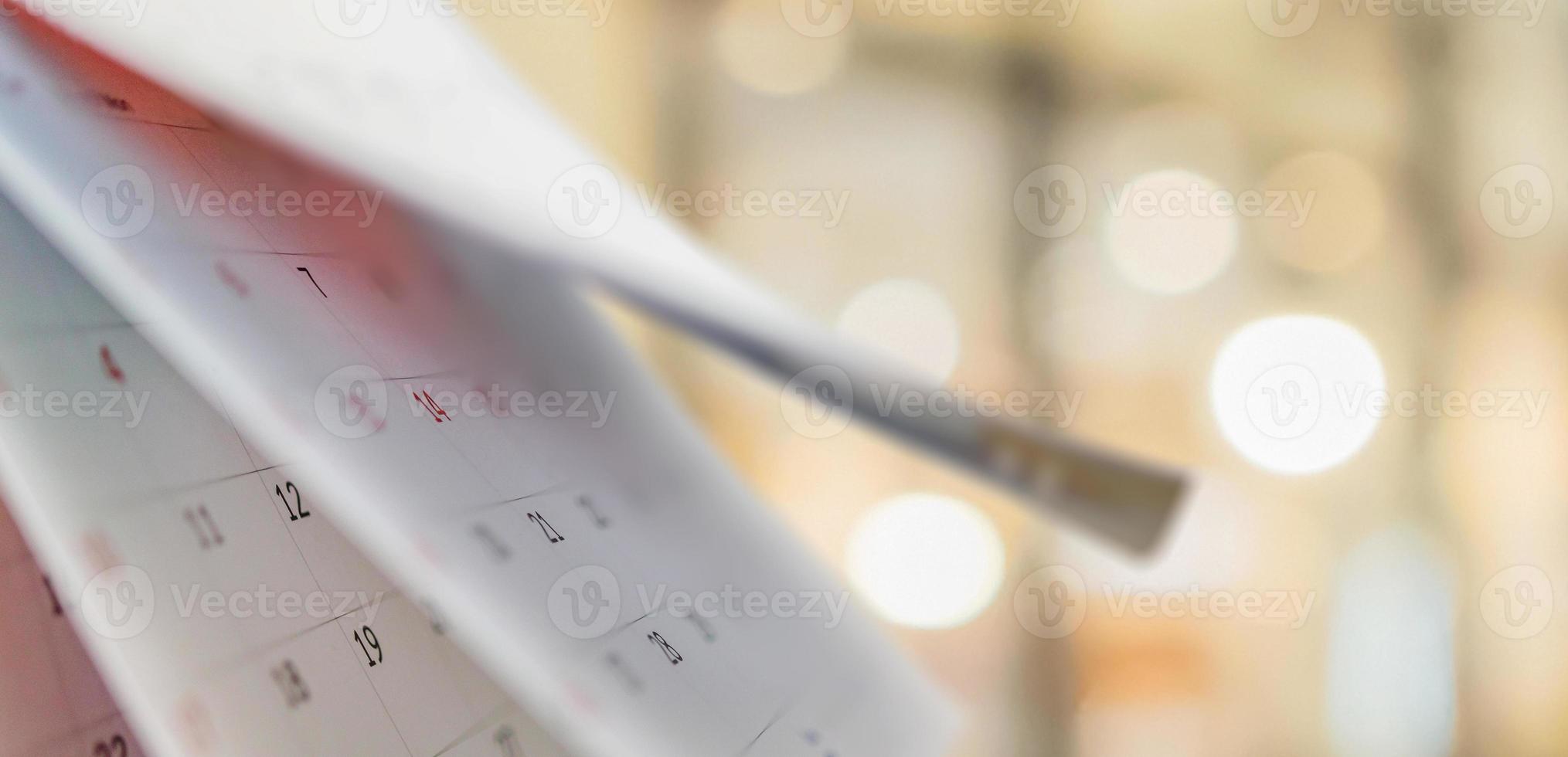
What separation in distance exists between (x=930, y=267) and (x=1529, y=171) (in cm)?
74

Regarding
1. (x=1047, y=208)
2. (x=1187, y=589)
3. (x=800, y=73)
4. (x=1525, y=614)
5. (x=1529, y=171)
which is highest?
(x=800, y=73)

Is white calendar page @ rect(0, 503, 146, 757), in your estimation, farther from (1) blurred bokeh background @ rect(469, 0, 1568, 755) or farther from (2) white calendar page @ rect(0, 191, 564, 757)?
(1) blurred bokeh background @ rect(469, 0, 1568, 755)

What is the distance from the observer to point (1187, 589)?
854mm

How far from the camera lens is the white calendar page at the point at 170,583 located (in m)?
0.11

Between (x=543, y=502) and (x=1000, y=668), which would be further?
(x=1000, y=668)

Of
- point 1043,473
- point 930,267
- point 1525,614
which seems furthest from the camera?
point 1525,614

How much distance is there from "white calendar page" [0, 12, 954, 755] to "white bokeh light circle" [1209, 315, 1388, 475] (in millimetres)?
814

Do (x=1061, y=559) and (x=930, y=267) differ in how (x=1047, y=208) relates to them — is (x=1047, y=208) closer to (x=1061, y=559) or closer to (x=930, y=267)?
(x=930, y=267)

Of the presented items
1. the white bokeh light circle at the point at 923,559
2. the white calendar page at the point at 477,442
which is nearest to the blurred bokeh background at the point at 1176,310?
the white bokeh light circle at the point at 923,559

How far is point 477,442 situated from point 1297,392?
96cm

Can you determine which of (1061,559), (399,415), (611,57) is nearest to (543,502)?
(399,415)

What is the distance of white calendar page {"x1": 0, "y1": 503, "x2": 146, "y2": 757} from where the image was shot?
12cm

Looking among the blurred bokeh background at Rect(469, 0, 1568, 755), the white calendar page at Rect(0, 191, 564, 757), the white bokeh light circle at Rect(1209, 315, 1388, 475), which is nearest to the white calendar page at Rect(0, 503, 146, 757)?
the white calendar page at Rect(0, 191, 564, 757)

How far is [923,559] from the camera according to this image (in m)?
0.81
